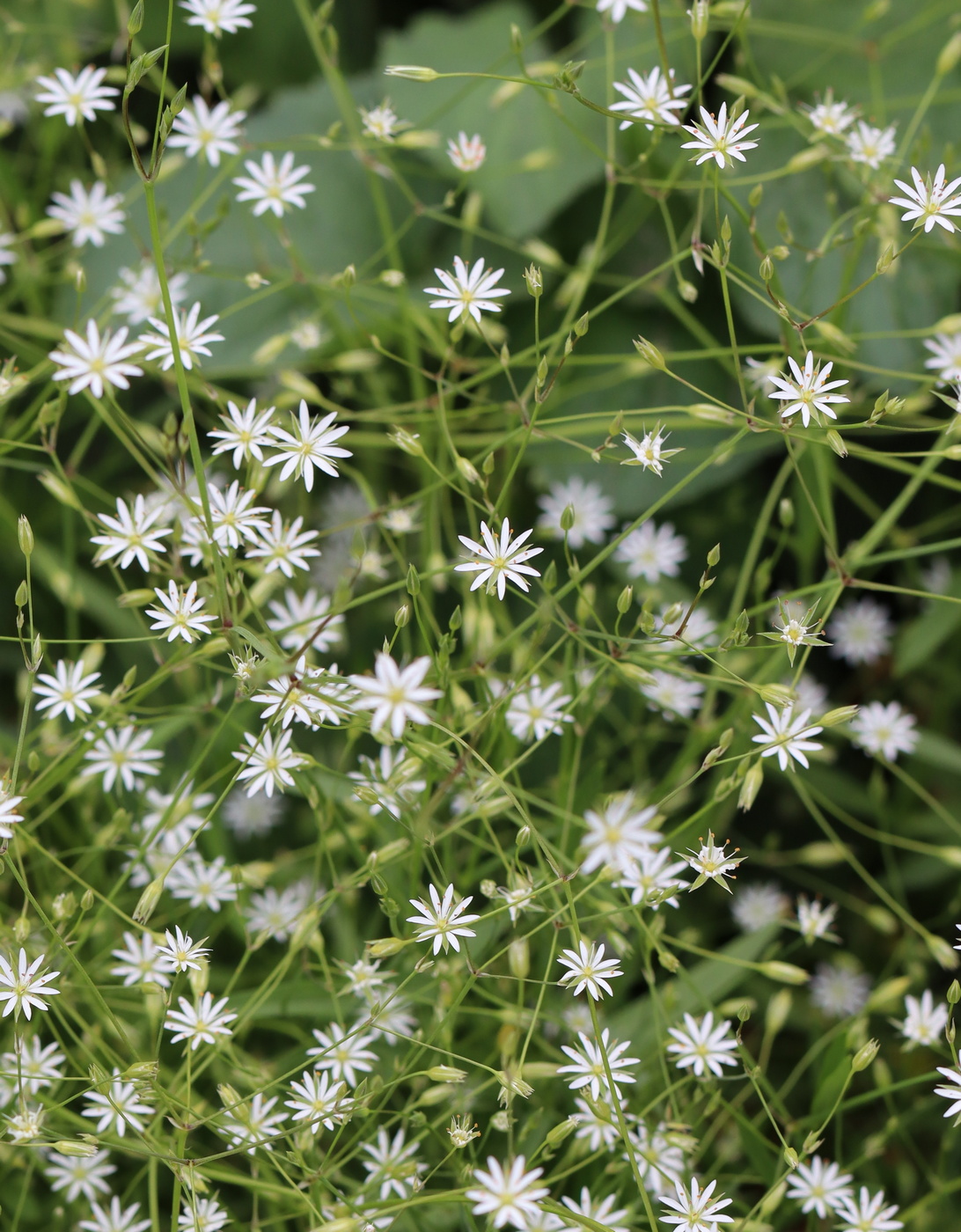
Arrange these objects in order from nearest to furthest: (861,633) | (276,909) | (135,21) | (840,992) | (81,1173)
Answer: (135,21)
(81,1173)
(276,909)
(840,992)
(861,633)

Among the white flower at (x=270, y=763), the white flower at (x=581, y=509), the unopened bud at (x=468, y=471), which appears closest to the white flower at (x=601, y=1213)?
the white flower at (x=270, y=763)

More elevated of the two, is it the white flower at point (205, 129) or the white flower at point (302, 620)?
the white flower at point (205, 129)

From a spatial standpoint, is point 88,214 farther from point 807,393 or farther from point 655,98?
point 807,393

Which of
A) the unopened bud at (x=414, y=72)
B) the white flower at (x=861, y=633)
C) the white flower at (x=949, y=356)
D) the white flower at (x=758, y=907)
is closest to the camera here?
the unopened bud at (x=414, y=72)

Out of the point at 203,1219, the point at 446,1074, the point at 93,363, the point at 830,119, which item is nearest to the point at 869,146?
the point at 830,119

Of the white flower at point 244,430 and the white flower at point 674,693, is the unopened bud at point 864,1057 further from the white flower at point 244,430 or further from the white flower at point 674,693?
the white flower at point 244,430

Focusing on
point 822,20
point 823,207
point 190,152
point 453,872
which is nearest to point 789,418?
point 453,872

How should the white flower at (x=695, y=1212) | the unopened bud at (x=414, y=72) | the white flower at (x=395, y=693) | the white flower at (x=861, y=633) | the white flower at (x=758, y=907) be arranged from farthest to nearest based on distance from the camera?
the white flower at (x=861, y=633) < the white flower at (x=758, y=907) < the unopened bud at (x=414, y=72) < the white flower at (x=695, y=1212) < the white flower at (x=395, y=693)
